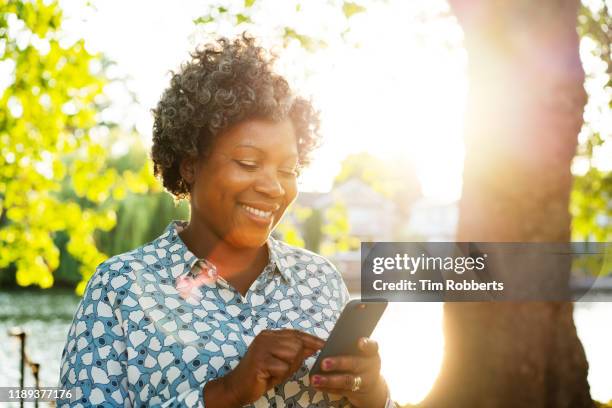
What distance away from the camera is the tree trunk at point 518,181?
5625mm

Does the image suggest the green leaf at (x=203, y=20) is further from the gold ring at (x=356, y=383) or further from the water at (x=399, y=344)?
the gold ring at (x=356, y=383)

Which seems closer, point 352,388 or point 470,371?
point 352,388

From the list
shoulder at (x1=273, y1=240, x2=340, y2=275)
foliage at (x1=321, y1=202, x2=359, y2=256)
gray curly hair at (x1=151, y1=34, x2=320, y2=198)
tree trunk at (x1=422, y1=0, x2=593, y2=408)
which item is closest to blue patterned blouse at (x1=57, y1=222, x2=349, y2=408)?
shoulder at (x1=273, y1=240, x2=340, y2=275)

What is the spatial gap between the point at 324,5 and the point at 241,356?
18.8ft

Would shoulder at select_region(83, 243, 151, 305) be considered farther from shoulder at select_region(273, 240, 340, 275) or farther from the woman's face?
shoulder at select_region(273, 240, 340, 275)

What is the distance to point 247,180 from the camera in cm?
235

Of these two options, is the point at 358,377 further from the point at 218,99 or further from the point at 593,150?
the point at 593,150

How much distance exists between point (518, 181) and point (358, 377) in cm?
389

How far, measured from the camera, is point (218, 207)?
238cm

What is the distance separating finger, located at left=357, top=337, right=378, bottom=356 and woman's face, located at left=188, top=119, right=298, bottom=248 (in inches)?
19.2

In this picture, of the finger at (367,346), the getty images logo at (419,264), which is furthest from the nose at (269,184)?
the getty images logo at (419,264)

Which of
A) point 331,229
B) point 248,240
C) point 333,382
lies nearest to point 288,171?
point 248,240

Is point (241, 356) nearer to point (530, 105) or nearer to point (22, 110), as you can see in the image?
point (530, 105)

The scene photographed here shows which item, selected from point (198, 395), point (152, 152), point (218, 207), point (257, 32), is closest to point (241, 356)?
point (198, 395)
